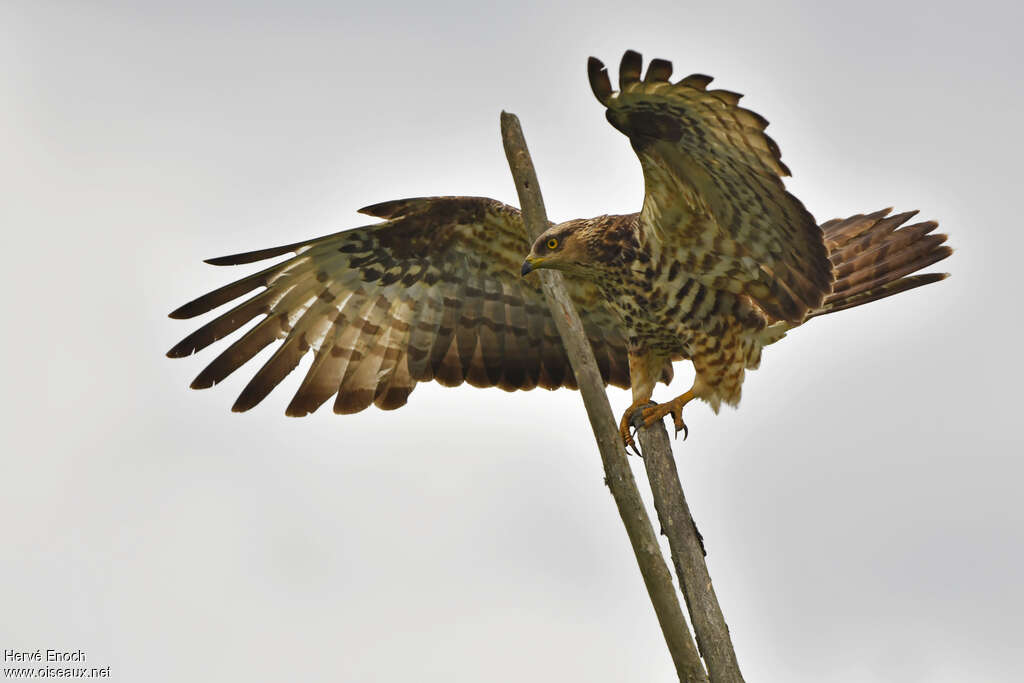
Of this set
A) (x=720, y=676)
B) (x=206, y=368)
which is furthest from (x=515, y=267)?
(x=720, y=676)

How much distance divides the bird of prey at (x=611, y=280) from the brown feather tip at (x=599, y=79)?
13mm

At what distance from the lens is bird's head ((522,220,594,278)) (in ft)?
25.5

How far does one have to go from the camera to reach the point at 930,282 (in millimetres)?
8492

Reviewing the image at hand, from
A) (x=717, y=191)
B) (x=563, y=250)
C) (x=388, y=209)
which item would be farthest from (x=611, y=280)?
(x=388, y=209)

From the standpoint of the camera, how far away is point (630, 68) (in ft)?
20.5

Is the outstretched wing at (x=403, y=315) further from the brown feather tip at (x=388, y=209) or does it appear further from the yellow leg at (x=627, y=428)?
the yellow leg at (x=627, y=428)

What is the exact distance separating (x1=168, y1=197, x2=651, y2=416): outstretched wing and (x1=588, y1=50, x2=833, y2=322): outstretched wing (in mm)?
1581

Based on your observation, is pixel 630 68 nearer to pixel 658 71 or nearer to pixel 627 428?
pixel 658 71

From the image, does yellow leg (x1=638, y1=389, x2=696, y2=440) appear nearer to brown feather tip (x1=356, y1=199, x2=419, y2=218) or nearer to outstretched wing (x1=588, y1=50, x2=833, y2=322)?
outstretched wing (x1=588, y1=50, x2=833, y2=322)

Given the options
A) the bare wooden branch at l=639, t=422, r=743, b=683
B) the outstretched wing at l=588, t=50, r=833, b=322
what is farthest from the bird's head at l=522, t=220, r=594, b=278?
the bare wooden branch at l=639, t=422, r=743, b=683

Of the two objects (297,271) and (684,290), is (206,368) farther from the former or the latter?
(684,290)

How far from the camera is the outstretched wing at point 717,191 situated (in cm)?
642

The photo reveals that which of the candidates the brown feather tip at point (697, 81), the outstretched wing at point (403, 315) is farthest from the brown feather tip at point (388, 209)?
the brown feather tip at point (697, 81)

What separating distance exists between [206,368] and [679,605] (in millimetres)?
3824
